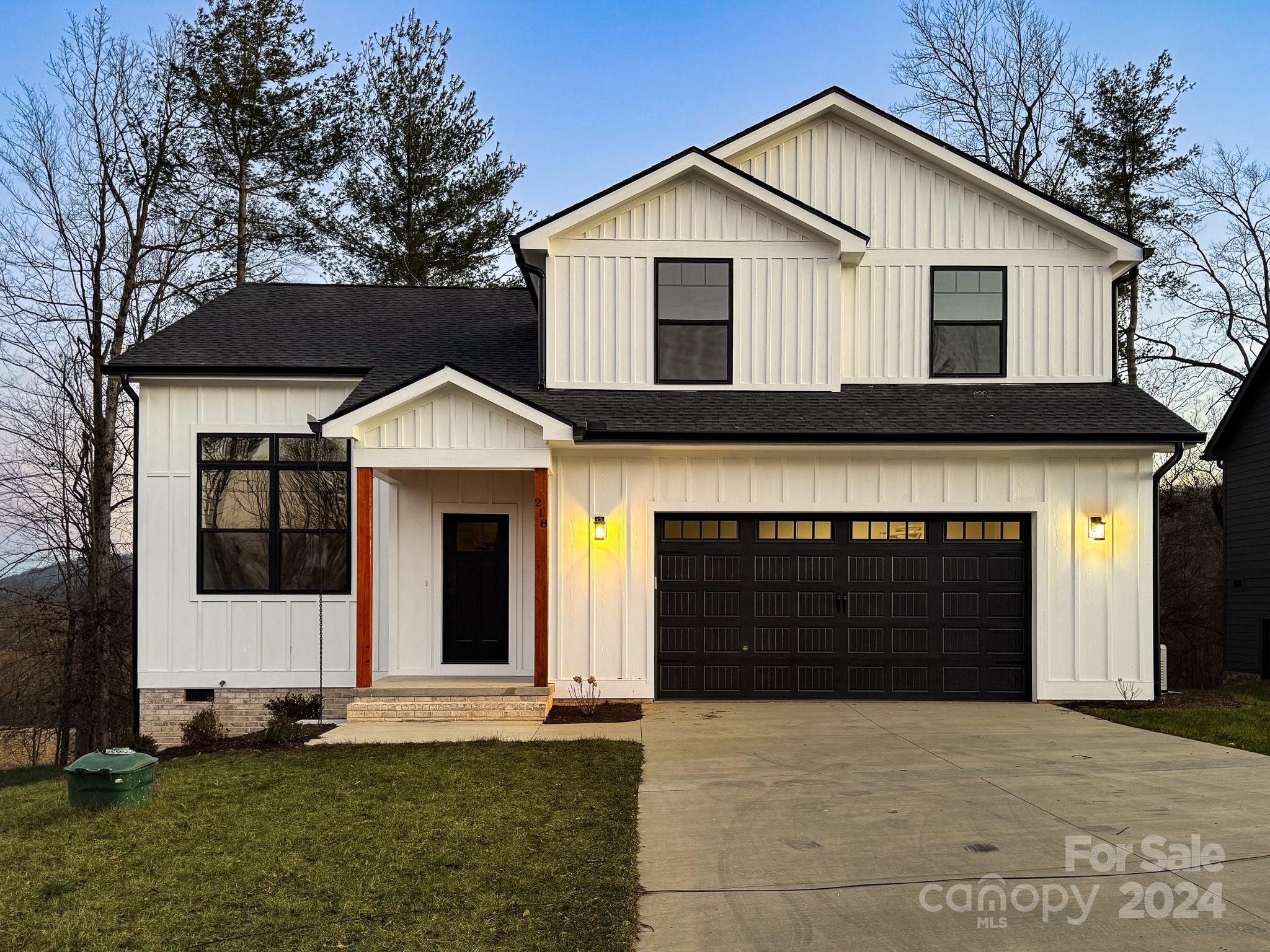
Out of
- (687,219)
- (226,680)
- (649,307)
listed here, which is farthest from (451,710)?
(687,219)

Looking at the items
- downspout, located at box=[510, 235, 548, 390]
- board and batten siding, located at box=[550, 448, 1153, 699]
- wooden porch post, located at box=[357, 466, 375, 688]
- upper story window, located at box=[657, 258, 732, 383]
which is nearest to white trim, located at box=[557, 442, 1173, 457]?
board and batten siding, located at box=[550, 448, 1153, 699]

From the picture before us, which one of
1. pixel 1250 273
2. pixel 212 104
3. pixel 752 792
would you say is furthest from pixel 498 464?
pixel 1250 273

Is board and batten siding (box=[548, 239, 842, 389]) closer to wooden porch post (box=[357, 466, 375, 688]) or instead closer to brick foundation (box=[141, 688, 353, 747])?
wooden porch post (box=[357, 466, 375, 688])

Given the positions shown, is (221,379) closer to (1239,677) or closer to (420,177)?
(420,177)

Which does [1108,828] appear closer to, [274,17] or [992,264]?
[992,264]

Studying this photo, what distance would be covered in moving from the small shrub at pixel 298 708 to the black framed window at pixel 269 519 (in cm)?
138

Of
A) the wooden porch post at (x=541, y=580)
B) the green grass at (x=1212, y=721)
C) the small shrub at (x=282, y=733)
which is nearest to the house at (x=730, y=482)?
the wooden porch post at (x=541, y=580)

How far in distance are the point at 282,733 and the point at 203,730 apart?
7.76ft

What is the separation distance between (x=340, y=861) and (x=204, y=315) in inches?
413

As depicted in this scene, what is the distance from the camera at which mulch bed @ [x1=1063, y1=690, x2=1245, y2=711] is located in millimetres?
11625

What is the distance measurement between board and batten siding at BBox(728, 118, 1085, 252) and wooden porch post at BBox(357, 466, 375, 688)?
6.73 meters

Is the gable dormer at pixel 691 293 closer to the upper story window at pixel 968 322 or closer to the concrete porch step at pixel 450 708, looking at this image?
the upper story window at pixel 968 322

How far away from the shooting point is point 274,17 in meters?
22.8

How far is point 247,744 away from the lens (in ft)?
33.6
